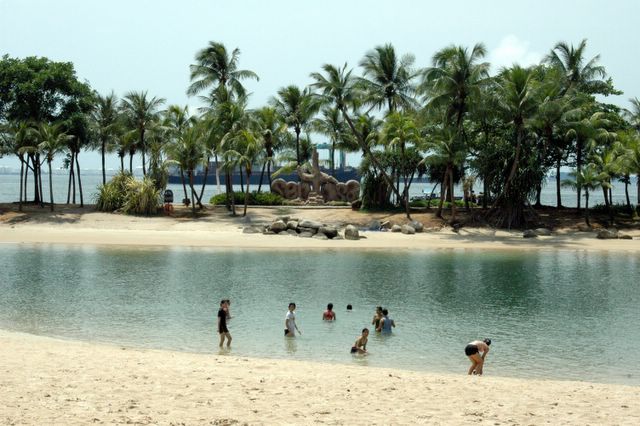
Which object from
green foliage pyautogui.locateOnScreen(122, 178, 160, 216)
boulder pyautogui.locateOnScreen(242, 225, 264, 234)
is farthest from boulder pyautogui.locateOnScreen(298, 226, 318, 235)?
green foliage pyautogui.locateOnScreen(122, 178, 160, 216)

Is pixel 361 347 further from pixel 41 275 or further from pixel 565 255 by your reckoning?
pixel 565 255

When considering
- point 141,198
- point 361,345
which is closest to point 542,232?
point 141,198

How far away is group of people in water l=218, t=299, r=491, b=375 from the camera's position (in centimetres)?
1677

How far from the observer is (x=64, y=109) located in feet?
191

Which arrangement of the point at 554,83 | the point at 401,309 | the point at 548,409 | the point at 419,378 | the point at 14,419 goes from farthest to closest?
the point at 554,83
the point at 401,309
the point at 419,378
the point at 548,409
the point at 14,419

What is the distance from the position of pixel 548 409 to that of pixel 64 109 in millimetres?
52963

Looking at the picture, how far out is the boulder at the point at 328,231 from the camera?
4750 centimetres

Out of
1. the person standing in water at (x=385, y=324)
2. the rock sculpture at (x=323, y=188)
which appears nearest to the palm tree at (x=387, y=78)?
the rock sculpture at (x=323, y=188)

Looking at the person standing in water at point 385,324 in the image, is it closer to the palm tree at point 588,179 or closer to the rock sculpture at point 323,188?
the palm tree at point 588,179

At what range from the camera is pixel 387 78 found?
5869 cm

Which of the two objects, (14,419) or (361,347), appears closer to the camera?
(14,419)

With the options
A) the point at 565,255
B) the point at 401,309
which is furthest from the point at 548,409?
the point at 565,255

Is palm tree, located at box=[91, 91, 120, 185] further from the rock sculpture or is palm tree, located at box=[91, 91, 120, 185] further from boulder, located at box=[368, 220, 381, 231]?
boulder, located at box=[368, 220, 381, 231]

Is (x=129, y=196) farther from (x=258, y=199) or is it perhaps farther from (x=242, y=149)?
(x=258, y=199)
